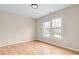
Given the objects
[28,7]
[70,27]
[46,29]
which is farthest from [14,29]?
[70,27]

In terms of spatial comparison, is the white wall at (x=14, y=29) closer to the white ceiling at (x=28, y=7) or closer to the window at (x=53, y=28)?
the white ceiling at (x=28, y=7)

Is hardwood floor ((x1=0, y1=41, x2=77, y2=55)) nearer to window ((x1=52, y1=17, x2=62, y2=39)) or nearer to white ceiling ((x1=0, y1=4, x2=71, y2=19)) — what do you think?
window ((x1=52, y1=17, x2=62, y2=39))

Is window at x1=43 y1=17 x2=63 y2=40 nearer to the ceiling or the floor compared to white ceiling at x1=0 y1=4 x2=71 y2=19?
nearer to the floor

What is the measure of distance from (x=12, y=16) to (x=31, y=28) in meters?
2.04

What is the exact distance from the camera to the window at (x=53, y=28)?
431 cm

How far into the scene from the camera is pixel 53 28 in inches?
190

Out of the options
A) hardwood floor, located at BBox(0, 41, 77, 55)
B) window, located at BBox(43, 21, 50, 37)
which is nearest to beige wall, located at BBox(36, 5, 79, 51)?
hardwood floor, located at BBox(0, 41, 77, 55)

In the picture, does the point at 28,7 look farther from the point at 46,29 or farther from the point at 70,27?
the point at 46,29

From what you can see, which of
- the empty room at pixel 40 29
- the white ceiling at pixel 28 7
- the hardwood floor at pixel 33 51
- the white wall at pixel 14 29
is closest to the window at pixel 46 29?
the empty room at pixel 40 29

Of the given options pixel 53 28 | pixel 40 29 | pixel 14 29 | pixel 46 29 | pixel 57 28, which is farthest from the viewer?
pixel 40 29

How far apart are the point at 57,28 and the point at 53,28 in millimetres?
392

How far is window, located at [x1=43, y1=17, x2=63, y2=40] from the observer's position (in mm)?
4312

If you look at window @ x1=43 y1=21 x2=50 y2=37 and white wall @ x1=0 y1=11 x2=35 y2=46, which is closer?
white wall @ x1=0 y1=11 x2=35 y2=46
